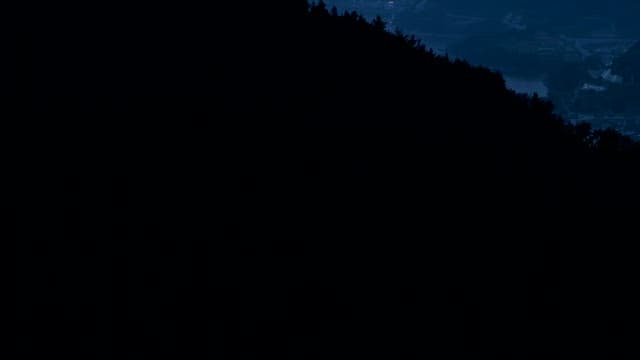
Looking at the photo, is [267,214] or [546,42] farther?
[546,42]

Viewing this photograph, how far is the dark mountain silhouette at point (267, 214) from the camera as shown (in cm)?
660

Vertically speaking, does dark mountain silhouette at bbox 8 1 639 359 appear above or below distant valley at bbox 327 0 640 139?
below

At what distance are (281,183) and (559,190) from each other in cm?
→ 720

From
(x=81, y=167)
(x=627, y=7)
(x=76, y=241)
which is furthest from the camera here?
(x=627, y=7)

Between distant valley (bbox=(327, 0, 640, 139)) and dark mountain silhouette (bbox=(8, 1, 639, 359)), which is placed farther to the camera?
distant valley (bbox=(327, 0, 640, 139))

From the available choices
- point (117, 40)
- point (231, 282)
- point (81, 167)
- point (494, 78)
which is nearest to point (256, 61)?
point (117, 40)

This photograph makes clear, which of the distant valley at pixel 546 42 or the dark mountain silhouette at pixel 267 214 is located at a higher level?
the distant valley at pixel 546 42

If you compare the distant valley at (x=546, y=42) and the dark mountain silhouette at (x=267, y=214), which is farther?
the distant valley at (x=546, y=42)

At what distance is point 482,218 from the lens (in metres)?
10.6

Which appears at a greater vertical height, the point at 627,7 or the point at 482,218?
the point at 627,7

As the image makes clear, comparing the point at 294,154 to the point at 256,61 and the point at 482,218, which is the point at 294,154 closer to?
the point at 482,218

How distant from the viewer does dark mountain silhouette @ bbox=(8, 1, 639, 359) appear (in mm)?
6602

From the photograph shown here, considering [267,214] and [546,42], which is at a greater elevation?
[546,42]

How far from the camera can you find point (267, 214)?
8.45m
